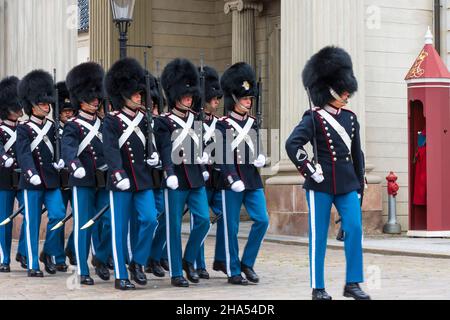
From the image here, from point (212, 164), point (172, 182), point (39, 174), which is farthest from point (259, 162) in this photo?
point (39, 174)

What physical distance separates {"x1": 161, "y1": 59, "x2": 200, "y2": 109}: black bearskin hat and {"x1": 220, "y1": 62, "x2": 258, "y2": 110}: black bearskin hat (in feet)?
0.87

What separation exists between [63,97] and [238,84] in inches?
95.6

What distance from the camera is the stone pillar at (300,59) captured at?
16734 mm

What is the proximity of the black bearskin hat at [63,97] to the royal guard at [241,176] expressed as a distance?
7.40 ft

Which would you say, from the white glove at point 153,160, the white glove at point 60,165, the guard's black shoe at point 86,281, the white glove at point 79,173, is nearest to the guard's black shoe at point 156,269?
the guard's black shoe at point 86,281

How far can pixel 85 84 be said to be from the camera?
1168cm

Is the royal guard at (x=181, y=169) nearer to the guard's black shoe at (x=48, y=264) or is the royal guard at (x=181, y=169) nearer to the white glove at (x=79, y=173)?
the white glove at (x=79, y=173)

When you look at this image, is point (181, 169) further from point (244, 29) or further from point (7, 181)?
point (244, 29)

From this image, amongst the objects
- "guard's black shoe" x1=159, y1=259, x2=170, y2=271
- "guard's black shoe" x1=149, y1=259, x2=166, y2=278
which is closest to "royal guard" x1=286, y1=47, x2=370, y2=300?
"guard's black shoe" x1=149, y1=259, x2=166, y2=278

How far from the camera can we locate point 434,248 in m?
14.4

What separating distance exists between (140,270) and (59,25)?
25.1ft

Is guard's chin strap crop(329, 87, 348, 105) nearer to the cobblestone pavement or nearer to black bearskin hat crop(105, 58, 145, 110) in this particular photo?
the cobblestone pavement

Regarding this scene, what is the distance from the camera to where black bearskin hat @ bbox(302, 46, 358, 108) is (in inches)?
369

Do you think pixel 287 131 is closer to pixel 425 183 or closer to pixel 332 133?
pixel 425 183
